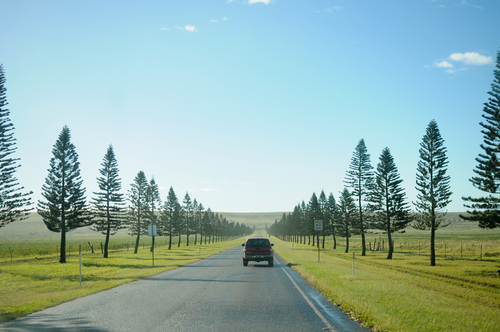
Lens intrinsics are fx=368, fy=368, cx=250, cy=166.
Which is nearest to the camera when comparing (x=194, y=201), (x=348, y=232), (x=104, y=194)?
(x=104, y=194)

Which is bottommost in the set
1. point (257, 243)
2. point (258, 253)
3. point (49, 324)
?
point (258, 253)

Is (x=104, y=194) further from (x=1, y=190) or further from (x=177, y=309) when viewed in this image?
(x=177, y=309)

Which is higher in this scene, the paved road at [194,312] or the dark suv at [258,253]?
the paved road at [194,312]

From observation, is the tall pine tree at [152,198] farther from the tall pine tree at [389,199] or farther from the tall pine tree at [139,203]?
the tall pine tree at [389,199]

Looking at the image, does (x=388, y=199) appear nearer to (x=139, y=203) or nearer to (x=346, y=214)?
(x=346, y=214)

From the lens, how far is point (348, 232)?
2552 inches

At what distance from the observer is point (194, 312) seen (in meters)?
10.1

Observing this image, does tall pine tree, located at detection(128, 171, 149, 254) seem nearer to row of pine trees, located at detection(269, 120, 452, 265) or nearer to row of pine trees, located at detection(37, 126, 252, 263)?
row of pine trees, located at detection(37, 126, 252, 263)

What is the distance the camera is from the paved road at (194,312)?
27.6ft

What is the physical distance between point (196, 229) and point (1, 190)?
232 feet

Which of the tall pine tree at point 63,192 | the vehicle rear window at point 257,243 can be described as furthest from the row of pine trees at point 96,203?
the vehicle rear window at point 257,243

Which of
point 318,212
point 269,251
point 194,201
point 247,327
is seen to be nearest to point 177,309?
point 247,327

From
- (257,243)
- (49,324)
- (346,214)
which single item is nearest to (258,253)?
(257,243)

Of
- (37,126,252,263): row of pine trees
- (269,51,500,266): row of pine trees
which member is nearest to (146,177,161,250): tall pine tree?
(37,126,252,263): row of pine trees
